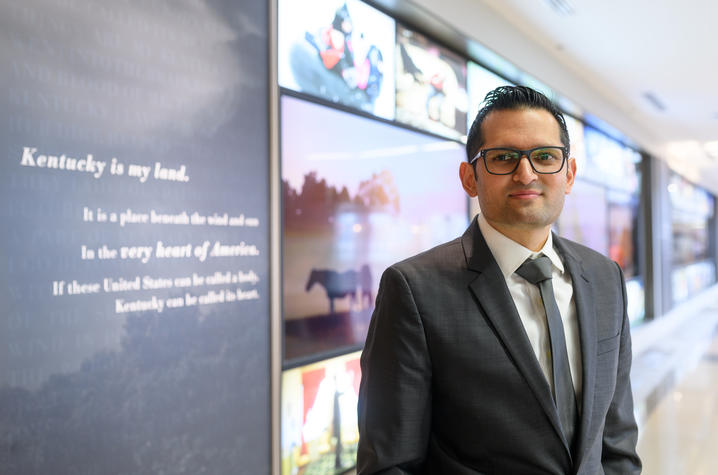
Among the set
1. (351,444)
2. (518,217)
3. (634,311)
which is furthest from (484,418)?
(634,311)

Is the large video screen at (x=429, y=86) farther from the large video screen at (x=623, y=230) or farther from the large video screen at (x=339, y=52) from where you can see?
the large video screen at (x=623, y=230)

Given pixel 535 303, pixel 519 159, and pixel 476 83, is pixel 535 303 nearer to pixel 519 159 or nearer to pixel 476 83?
pixel 519 159

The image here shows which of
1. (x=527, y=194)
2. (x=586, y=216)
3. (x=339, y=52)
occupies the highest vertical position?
(x=339, y=52)

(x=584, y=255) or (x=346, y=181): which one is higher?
(x=346, y=181)

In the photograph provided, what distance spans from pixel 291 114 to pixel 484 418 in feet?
6.66

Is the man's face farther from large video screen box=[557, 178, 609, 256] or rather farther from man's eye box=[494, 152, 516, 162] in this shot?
large video screen box=[557, 178, 609, 256]

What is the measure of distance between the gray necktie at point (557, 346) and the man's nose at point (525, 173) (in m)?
0.18

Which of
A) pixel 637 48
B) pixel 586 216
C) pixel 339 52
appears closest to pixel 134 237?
pixel 339 52

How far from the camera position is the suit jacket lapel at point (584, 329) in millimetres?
1019

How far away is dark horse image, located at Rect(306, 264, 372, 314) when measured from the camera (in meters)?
2.87

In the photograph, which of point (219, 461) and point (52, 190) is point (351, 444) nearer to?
point (219, 461)

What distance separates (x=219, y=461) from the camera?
2180 mm

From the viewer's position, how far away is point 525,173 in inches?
39.8

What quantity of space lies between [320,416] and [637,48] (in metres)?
4.43
